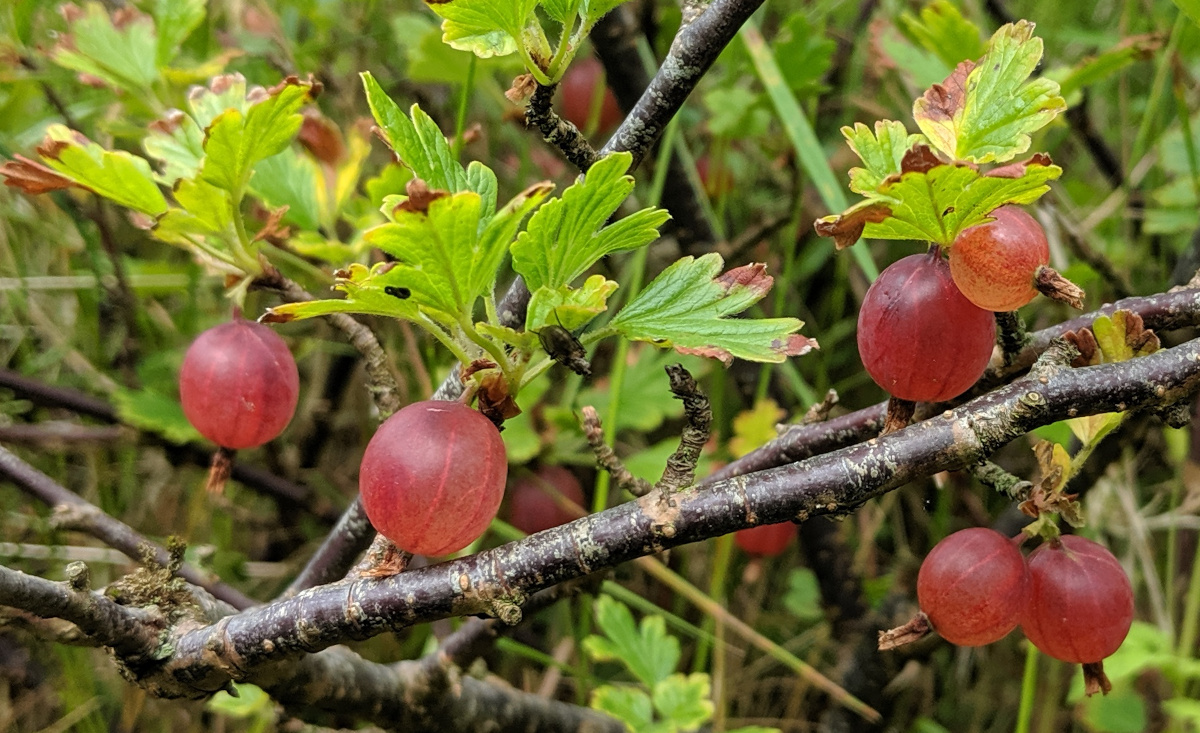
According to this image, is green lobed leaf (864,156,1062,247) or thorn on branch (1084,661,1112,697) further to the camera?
thorn on branch (1084,661,1112,697)

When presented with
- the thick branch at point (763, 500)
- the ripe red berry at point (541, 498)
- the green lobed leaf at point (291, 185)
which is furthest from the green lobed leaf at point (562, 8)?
the ripe red berry at point (541, 498)

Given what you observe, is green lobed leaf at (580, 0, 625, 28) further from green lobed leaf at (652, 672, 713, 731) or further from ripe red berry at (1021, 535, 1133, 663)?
green lobed leaf at (652, 672, 713, 731)

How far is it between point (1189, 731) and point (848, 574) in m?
0.68

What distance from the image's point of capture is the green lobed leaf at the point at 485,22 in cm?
64

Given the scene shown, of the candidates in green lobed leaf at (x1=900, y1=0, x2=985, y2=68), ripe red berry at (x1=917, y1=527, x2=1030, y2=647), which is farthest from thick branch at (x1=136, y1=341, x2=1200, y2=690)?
green lobed leaf at (x1=900, y1=0, x2=985, y2=68)

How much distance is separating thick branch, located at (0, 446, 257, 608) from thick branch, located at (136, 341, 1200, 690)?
1.27ft

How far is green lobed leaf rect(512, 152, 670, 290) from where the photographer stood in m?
0.59

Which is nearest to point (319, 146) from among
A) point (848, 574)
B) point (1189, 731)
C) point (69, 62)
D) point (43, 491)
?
point (69, 62)

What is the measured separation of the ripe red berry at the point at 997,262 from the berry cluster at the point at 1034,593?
0.66 ft

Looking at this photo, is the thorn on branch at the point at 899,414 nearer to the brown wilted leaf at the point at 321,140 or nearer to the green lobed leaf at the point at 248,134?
the green lobed leaf at the point at 248,134

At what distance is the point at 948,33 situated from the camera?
50.1 inches

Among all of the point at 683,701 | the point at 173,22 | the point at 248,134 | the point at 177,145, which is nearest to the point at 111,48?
the point at 173,22

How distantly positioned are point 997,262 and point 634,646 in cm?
88

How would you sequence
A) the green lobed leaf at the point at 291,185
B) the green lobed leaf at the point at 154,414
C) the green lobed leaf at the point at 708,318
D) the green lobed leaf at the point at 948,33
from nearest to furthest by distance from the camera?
1. the green lobed leaf at the point at 708,318
2. the green lobed leaf at the point at 291,185
3. the green lobed leaf at the point at 948,33
4. the green lobed leaf at the point at 154,414
